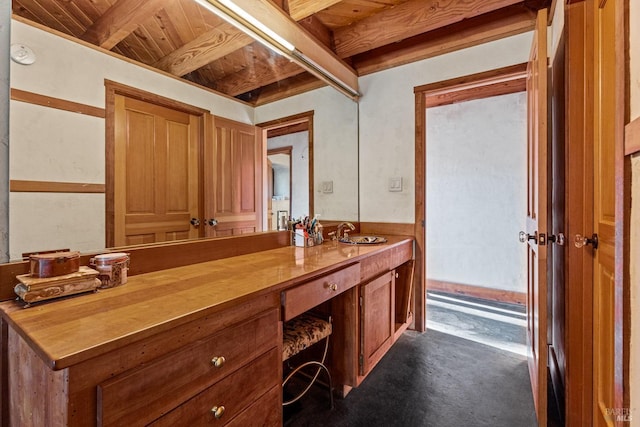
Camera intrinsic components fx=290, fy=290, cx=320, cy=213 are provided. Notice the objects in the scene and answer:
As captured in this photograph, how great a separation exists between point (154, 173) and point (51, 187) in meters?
0.33

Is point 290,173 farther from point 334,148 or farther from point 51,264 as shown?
point 51,264

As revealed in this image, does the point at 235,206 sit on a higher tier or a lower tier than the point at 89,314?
higher

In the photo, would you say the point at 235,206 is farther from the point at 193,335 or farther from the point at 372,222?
the point at 372,222

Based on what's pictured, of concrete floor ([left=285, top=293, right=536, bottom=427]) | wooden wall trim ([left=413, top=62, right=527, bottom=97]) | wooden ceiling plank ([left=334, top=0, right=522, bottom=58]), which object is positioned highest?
wooden ceiling plank ([left=334, top=0, right=522, bottom=58])

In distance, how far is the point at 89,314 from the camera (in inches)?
28.3

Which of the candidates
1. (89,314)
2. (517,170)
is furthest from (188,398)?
(517,170)

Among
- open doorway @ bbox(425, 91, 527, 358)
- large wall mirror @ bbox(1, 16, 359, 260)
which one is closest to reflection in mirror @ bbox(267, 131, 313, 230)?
large wall mirror @ bbox(1, 16, 359, 260)

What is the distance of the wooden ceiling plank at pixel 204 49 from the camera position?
50.3 inches

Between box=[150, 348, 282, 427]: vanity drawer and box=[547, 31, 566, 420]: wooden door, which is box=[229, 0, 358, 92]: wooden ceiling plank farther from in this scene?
box=[150, 348, 282, 427]: vanity drawer

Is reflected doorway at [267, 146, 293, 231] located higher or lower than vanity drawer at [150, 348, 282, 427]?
higher

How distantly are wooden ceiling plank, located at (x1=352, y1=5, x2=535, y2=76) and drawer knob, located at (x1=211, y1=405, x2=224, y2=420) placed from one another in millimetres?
2614

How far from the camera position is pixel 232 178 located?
1.54 meters

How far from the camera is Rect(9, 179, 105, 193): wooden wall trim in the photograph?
35.2 inches

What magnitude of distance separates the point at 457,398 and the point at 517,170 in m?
2.41
